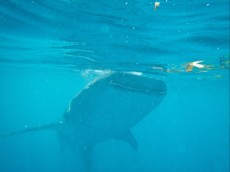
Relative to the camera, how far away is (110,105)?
988cm

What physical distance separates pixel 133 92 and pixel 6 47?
42.2ft

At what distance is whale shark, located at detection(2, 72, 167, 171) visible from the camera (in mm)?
8758

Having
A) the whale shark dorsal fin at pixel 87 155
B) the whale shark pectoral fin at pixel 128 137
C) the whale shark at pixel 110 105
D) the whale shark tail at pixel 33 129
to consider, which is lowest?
the whale shark dorsal fin at pixel 87 155

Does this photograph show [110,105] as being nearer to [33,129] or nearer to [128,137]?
[33,129]

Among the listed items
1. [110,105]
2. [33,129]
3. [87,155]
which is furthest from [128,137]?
[33,129]

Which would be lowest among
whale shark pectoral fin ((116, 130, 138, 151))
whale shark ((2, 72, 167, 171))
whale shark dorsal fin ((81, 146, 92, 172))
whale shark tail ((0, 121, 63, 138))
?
whale shark dorsal fin ((81, 146, 92, 172))

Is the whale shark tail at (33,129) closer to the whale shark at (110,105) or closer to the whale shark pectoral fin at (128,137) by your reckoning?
the whale shark at (110,105)

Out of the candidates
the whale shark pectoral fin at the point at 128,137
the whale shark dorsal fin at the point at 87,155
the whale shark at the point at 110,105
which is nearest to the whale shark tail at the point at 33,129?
the whale shark at the point at 110,105

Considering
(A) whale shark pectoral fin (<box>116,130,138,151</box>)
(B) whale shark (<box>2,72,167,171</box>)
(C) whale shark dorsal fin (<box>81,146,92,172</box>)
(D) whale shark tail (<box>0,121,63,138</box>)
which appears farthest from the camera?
(C) whale shark dorsal fin (<box>81,146,92,172</box>)

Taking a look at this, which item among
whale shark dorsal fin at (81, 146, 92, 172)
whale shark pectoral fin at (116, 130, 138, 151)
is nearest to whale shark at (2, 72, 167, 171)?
whale shark pectoral fin at (116, 130, 138, 151)

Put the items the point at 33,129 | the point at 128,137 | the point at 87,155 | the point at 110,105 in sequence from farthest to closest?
1. the point at 87,155
2. the point at 128,137
3. the point at 33,129
4. the point at 110,105

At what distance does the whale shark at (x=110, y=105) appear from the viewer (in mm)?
8758

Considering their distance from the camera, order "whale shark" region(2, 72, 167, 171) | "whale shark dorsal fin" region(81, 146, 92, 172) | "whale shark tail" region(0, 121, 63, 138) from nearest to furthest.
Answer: "whale shark" region(2, 72, 167, 171) → "whale shark tail" region(0, 121, 63, 138) → "whale shark dorsal fin" region(81, 146, 92, 172)

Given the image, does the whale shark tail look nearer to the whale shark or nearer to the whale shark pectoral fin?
the whale shark
